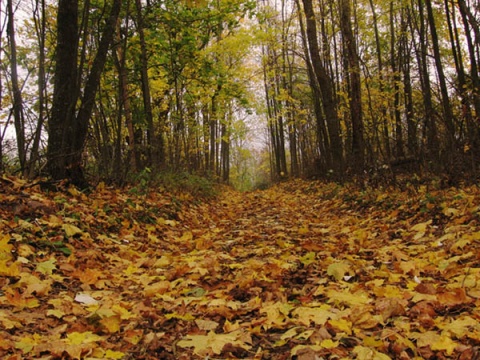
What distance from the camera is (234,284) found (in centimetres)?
331

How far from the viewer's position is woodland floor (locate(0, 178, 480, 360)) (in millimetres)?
2121

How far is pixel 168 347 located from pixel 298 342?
733 mm

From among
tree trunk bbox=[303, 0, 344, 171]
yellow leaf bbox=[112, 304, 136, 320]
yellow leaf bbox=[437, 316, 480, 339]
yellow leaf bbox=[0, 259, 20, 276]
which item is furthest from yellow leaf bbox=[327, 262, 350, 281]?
tree trunk bbox=[303, 0, 344, 171]

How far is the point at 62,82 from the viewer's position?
6172 mm

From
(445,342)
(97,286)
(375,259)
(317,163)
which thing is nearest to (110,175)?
(97,286)

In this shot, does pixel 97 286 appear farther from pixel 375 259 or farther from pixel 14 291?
pixel 375 259

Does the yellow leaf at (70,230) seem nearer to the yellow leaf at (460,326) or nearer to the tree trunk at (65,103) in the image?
the tree trunk at (65,103)

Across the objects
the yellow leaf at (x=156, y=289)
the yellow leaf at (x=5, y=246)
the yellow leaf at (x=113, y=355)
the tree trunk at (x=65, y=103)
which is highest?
the tree trunk at (x=65, y=103)

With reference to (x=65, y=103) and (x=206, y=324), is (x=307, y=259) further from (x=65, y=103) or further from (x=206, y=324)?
(x=65, y=103)

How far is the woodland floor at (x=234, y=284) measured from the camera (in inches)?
83.5

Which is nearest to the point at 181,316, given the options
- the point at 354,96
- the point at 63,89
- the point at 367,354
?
the point at 367,354

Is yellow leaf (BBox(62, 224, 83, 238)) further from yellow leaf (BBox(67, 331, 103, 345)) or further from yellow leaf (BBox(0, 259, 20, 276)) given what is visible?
yellow leaf (BBox(67, 331, 103, 345))

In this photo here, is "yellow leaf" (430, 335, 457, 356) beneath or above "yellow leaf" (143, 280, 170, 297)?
beneath

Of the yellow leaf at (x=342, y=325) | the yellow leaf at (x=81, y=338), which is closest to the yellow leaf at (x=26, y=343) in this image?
the yellow leaf at (x=81, y=338)
